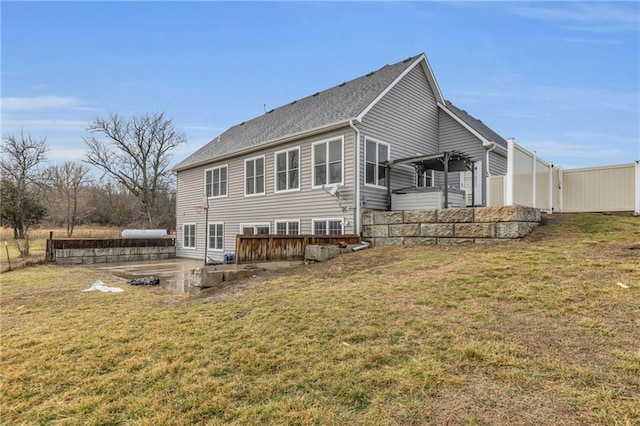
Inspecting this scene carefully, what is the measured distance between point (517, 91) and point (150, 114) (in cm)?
2568

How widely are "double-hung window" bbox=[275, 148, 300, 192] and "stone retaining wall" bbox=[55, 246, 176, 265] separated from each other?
808cm

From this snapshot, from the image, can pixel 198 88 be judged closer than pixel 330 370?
No

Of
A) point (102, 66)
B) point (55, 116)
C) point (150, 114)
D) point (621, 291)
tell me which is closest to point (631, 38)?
point (621, 291)

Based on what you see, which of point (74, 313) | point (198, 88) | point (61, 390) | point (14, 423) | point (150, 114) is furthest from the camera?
point (150, 114)

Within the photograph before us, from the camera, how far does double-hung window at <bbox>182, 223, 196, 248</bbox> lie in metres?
17.5

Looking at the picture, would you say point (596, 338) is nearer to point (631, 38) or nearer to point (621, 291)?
point (621, 291)

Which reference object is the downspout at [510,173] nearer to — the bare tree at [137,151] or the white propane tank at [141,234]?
the white propane tank at [141,234]

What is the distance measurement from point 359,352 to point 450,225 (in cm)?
610

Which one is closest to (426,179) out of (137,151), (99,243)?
(99,243)

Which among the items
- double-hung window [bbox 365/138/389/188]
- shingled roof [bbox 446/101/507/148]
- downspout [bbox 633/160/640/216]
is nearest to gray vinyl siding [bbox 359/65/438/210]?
double-hung window [bbox 365/138/389/188]

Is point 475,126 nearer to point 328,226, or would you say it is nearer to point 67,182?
point 328,226

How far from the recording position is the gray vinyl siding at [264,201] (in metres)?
10.8

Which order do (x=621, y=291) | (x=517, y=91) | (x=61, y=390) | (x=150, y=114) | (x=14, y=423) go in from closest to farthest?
(x=14, y=423)
(x=61, y=390)
(x=621, y=291)
(x=517, y=91)
(x=150, y=114)

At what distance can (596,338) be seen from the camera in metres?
3.07
